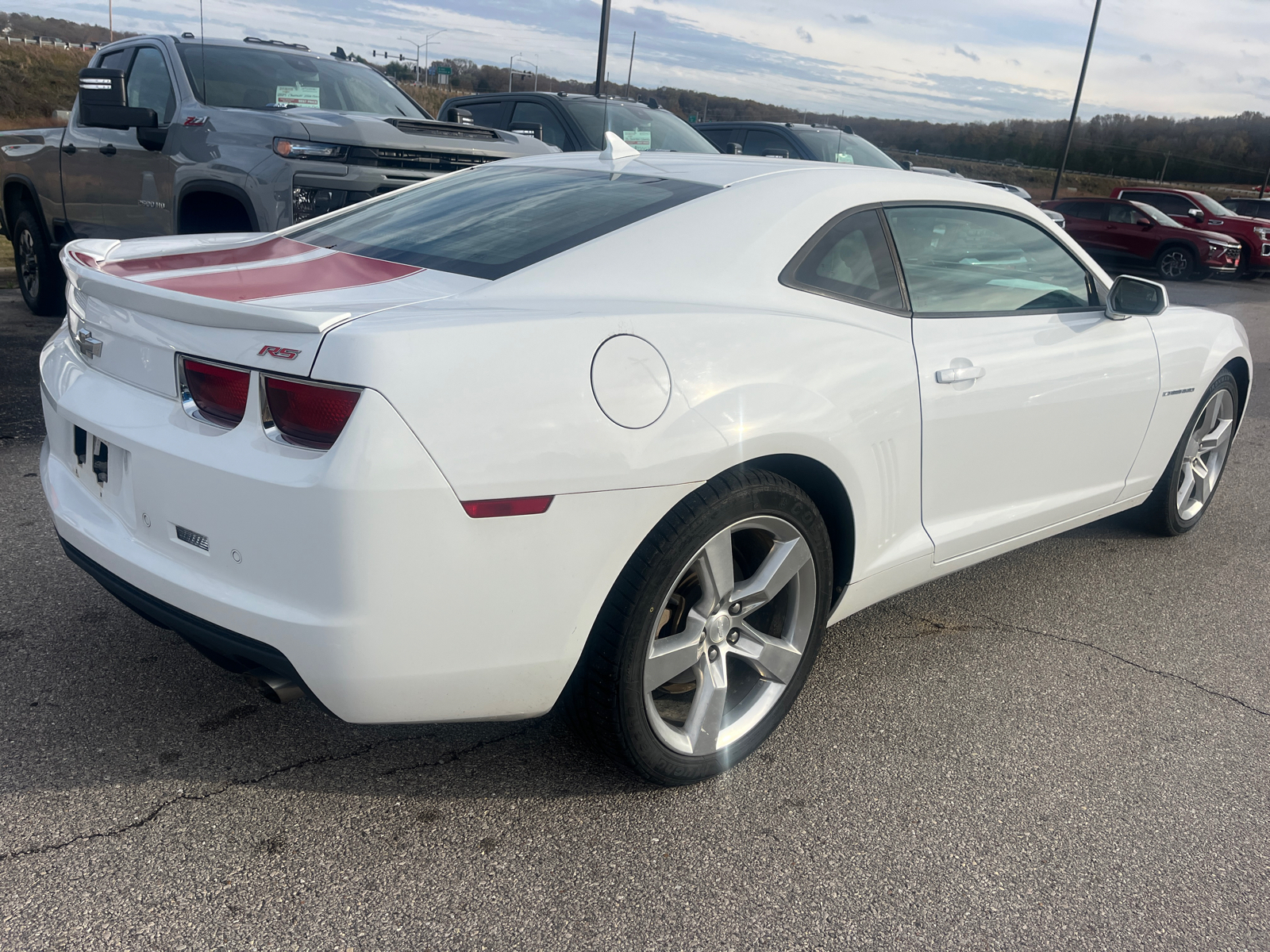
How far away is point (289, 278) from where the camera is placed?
2.40 m

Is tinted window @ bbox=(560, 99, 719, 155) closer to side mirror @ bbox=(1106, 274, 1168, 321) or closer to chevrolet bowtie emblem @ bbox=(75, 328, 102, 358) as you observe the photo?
side mirror @ bbox=(1106, 274, 1168, 321)

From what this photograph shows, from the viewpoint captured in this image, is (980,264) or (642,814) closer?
(642,814)

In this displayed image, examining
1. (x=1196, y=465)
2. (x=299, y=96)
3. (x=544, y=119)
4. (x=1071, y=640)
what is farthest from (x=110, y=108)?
(x=1196, y=465)

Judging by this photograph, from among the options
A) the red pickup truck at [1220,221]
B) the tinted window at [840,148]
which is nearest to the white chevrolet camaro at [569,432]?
the tinted window at [840,148]

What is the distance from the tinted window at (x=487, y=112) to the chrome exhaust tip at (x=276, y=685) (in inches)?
331

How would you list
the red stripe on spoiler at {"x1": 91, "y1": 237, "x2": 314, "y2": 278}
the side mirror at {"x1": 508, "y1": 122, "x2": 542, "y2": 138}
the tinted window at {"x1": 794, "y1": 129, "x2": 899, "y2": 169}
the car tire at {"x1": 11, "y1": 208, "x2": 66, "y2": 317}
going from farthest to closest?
1. the tinted window at {"x1": 794, "y1": 129, "x2": 899, "y2": 169}
2. the side mirror at {"x1": 508, "y1": 122, "x2": 542, "y2": 138}
3. the car tire at {"x1": 11, "y1": 208, "x2": 66, "y2": 317}
4. the red stripe on spoiler at {"x1": 91, "y1": 237, "x2": 314, "y2": 278}

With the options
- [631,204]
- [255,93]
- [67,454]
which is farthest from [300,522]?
[255,93]

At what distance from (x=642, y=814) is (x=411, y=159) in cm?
432

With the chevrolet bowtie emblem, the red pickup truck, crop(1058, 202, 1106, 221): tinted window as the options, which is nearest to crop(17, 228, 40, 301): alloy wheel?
the chevrolet bowtie emblem

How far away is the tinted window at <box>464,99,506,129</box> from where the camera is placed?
9820 millimetres

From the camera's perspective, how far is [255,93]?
638 cm

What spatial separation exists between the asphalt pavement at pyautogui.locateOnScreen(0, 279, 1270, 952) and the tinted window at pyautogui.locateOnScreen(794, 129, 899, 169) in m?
8.64

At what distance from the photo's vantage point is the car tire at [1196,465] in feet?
14.3

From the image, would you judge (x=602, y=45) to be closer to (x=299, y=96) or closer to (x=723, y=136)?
(x=723, y=136)
